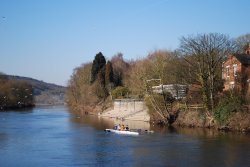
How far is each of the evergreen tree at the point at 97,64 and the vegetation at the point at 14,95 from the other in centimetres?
2921

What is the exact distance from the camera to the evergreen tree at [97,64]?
9525cm

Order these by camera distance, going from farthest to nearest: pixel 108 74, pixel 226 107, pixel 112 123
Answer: pixel 108 74
pixel 112 123
pixel 226 107

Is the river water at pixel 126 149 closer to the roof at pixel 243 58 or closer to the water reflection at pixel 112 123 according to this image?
the water reflection at pixel 112 123

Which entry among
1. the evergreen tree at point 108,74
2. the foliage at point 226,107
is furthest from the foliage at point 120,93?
the foliage at point 226,107

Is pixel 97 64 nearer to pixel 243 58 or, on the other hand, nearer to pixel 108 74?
pixel 108 74

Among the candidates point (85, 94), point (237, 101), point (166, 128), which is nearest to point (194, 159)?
point (237, 101)

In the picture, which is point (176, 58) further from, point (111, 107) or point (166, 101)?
point (111, 107)

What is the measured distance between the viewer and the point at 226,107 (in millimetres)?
44031

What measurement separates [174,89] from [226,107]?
13141 mm

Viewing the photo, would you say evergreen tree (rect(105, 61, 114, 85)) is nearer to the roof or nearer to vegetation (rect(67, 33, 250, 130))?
vegetation (rect(67, 33, 250, 130))

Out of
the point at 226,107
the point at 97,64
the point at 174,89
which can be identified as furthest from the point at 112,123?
the point at 97,64

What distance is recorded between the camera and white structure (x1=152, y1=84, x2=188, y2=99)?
182ft

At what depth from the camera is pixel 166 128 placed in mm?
49156

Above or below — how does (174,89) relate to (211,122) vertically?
above
